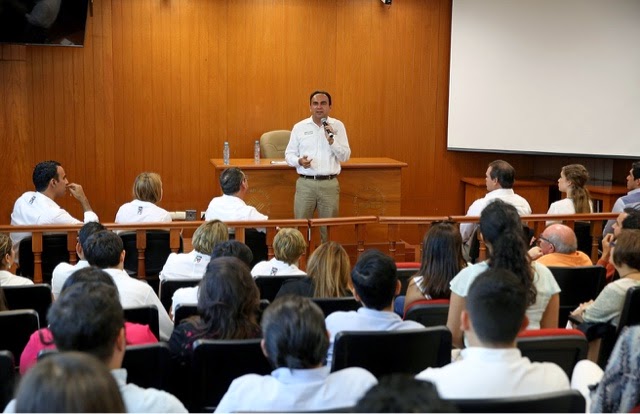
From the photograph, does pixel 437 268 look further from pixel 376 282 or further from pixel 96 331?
pixel 96 331

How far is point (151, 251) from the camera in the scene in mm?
5570

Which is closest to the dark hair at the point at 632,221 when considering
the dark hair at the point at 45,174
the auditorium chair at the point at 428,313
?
the auditorium chair at the point at 428,313

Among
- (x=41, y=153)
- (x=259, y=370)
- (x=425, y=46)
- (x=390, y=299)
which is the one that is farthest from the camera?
(x=425, y=46)

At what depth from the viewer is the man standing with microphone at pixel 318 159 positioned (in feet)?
24.1

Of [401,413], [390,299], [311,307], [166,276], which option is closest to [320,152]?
[166,276]

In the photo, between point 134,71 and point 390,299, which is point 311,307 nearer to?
point 390,299

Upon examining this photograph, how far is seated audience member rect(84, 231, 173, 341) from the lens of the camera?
12.3ft

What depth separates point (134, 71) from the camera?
8.72 m

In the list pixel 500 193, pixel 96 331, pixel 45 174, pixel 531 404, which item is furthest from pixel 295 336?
pixel 500 193

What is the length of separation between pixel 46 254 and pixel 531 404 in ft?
13.3

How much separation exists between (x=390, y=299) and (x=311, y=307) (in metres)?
0.88

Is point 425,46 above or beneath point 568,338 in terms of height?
above

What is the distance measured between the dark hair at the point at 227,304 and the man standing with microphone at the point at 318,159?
427 cm

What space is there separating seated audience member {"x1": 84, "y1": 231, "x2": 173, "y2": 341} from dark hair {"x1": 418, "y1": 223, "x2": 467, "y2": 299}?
124cm
